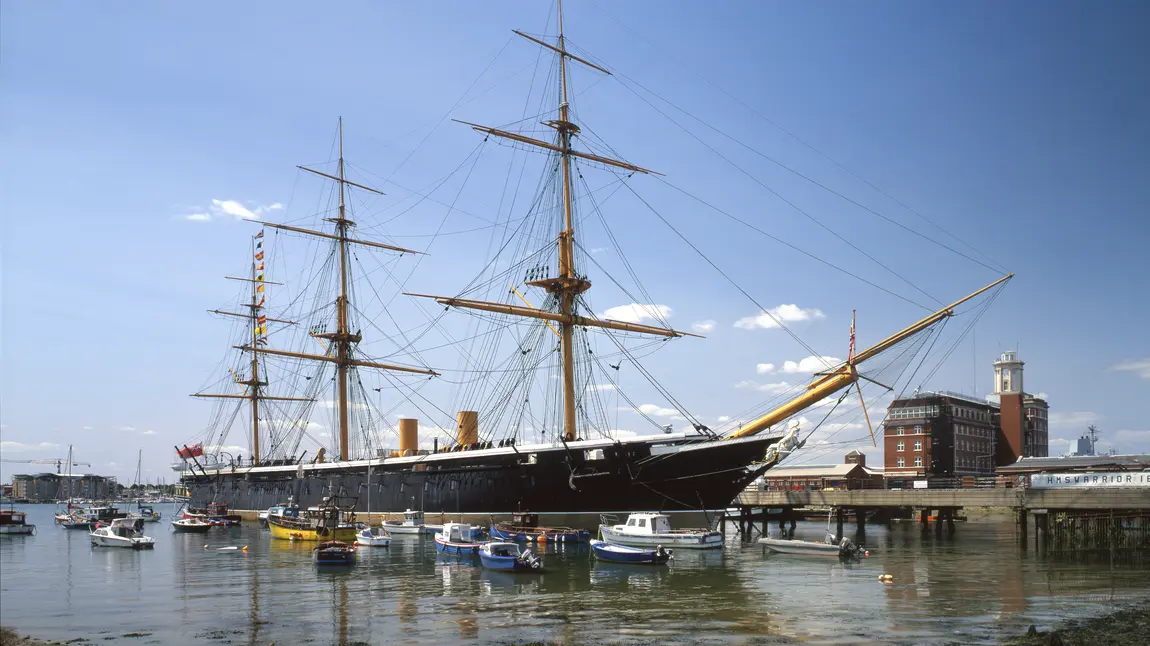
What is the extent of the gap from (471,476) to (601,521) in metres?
10.1

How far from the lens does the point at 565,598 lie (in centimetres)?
2870

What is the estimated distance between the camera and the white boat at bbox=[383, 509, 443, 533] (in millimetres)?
54906

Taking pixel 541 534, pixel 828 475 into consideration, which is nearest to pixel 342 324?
pixel 541 534

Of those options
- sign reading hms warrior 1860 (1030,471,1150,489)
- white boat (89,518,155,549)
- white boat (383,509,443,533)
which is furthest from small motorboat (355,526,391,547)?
sign reading hms warrior 1860 (1030,471,1150,489)

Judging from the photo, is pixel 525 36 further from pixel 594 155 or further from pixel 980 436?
pixel 980 436

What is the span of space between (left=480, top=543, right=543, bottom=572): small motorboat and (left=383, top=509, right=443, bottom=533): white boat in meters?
17.7

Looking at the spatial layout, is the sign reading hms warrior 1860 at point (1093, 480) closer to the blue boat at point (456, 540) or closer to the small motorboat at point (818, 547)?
the small motorboat at point (818, 547)

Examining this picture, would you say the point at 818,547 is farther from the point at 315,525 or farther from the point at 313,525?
the point at 313,525

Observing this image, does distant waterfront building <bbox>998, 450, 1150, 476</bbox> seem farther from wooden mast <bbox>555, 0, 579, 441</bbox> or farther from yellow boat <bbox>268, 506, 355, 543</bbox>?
yellow boat <bbox>268, 506, 355, 543</bbox>

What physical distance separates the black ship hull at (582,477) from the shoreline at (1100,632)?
21152mm

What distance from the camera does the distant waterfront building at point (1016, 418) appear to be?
96.4 metres

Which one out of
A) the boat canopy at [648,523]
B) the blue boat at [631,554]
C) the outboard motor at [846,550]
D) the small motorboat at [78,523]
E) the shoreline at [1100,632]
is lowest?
the small motorboat at [78,523]

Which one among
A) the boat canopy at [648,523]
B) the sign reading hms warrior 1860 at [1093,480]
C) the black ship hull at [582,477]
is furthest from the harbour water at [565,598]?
the sign reading hms warrior 1860 at [1093,480]

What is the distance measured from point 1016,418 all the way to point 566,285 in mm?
65808
